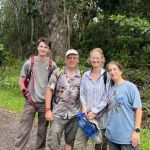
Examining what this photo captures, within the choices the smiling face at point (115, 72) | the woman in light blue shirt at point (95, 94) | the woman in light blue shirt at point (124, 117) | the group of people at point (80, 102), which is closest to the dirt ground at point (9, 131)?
the group of people at point (80, 102)

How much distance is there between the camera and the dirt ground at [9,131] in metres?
7.96

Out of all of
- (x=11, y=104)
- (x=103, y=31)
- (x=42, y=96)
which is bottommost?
(x=11, y=104)

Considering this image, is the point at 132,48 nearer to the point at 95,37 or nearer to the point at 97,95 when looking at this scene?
the point at 95,37

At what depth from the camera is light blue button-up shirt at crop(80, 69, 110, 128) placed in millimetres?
5855

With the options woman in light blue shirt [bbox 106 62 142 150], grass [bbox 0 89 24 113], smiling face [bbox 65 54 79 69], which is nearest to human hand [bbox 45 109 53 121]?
smiling face [bbox 65 54 79 69]

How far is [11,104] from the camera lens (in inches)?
500

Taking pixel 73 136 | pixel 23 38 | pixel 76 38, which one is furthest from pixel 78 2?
pixel 73 136

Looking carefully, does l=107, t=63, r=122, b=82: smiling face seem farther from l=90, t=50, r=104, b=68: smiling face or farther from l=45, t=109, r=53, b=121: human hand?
l=45, t=109, r=53, b=121: human hand

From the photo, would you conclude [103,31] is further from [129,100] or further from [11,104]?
[129,100]

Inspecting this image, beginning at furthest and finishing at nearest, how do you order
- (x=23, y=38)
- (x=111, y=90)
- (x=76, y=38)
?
(x=23, y=38) → (x=76, y=38) → (x=111, y=90)

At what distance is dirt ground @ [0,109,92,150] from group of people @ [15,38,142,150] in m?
1.06

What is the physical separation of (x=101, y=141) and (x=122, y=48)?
1395 cm

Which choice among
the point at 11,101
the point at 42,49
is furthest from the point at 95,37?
the point at 42,49

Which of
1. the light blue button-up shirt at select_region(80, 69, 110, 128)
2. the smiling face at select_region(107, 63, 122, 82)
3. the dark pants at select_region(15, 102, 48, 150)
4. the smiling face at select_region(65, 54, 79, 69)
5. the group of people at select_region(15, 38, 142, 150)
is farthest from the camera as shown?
the dark pants at select_region(15, 102, 48, 150)
